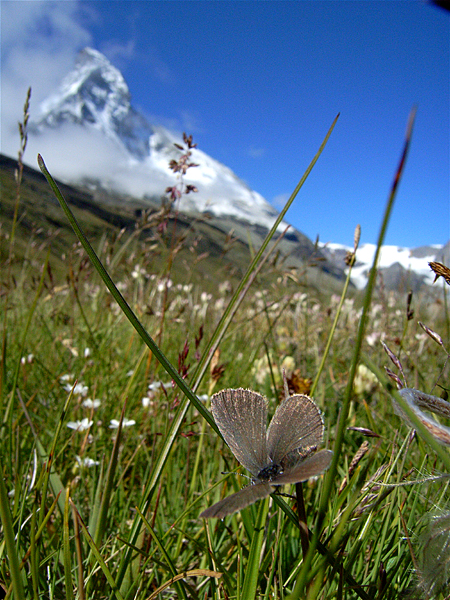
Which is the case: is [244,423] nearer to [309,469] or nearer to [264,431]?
[264,431]

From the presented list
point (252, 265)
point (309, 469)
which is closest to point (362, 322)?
point (309, 469)

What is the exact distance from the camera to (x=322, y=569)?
44 cm

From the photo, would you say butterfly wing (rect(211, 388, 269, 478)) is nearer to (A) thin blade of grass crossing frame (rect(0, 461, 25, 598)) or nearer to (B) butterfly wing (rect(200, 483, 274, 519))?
(B) butterfly wing (rect(200, 483, 274, 519))

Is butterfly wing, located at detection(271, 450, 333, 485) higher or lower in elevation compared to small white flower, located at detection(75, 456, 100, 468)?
higher

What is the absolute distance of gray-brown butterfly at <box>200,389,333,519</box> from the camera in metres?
0.48

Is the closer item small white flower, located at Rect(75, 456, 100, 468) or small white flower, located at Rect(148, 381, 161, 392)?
small white flower, located at Rect(75, 456, 100, 468)

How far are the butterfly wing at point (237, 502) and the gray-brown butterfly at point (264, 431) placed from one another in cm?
9

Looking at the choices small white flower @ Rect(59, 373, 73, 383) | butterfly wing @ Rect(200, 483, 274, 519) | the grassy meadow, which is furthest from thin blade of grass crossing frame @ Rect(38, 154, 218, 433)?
small white flower @ Rect(59, 373, 73, 383)

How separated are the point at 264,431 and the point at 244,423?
26 mm

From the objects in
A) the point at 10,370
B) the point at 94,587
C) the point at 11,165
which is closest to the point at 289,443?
the point at 94,587

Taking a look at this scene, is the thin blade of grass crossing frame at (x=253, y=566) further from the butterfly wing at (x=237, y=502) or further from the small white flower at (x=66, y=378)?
the small white flower at (x=66, y=378)

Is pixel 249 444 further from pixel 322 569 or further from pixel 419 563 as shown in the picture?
pixel 419 563

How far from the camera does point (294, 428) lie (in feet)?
1.62

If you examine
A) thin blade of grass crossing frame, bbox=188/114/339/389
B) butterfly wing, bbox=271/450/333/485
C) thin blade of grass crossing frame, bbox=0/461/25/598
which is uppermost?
thin blade of grass crossing frame, bbox=188/114/339/389
